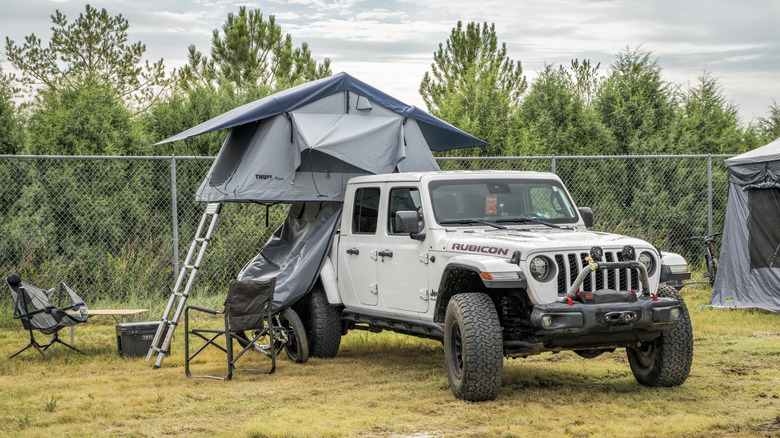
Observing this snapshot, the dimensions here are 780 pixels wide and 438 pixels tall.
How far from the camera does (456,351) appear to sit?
6.72 meters

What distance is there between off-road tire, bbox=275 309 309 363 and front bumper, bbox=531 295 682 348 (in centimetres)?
295

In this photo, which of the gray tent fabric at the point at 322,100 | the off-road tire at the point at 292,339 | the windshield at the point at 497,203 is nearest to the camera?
the windshield at the point at 497,203

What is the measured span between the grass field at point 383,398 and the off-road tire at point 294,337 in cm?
16

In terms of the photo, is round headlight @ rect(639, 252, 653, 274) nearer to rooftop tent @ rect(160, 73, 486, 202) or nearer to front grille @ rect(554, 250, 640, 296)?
front grille @ rect(554, 250, 640, 296)

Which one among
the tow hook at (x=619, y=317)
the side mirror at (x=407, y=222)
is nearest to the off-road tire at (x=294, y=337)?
the side mirror at (x=407, y=222)

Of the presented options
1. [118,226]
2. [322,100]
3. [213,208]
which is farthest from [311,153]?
[118,226]

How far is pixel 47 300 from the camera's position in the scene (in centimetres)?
933

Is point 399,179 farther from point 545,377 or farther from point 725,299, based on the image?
point 725,299

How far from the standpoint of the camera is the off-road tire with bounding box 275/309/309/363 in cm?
852

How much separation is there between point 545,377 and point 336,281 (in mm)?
2459

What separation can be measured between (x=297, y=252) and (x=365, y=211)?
44.9 inches

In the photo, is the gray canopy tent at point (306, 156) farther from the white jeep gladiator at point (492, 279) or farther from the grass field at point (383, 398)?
the grass field at point (383, 398)

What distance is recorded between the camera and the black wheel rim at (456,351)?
6660 mm

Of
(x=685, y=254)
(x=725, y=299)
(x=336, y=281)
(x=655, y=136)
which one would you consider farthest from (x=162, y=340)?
(x=655, y=136)
